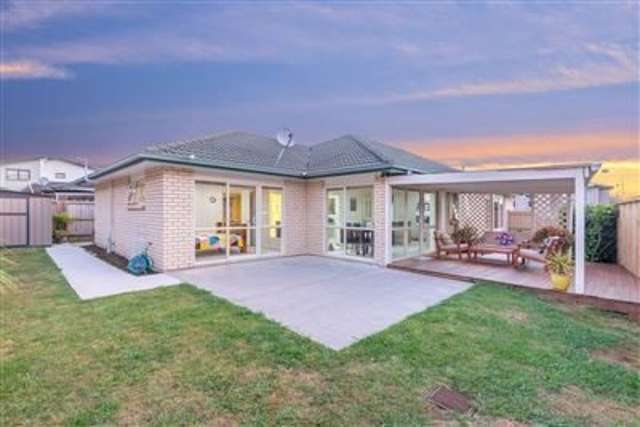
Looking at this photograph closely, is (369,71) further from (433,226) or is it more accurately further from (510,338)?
(510,338)

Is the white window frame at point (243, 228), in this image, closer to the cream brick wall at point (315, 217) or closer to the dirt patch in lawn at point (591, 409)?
the cream brick wall at point (315, 217)

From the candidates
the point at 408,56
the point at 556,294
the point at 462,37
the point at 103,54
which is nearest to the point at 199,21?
the point at 103,54

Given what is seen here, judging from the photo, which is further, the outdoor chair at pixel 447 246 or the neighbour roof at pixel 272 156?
the outdoor chair at pixel 447 246

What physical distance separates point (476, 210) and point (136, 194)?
13.8 metres

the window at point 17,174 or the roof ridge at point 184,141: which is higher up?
the window at point 17,174

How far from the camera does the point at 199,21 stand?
1008 cm

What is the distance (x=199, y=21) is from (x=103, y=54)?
11.1ft

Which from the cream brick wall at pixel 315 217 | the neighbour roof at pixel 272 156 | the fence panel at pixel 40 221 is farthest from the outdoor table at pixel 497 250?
the fence panel at pixel 40 221

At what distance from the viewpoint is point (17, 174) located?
34.1 meters

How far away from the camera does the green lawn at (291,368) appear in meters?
3.12

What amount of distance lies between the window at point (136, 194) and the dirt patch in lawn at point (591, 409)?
424 inches

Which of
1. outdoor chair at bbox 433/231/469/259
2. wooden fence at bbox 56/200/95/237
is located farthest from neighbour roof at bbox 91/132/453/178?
wooden fence at bbox 56/200/95/237

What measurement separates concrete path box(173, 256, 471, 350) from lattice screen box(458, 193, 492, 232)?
267 inches

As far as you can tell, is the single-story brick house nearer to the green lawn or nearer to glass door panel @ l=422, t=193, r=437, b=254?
glass door panel @ l=422, t=193, r=437, b=254
